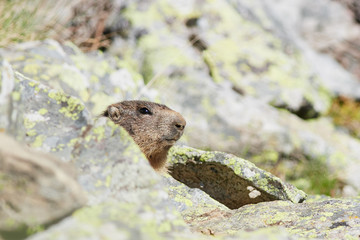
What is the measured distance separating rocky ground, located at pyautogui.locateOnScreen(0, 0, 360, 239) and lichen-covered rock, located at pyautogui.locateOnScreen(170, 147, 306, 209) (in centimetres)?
2

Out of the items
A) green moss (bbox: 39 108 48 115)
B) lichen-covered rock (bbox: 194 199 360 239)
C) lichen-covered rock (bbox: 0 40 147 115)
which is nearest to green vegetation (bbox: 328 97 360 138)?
lichen-covered rock (bbox: 0 40 147 115)

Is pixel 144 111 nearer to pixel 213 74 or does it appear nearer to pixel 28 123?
pixel 28 123

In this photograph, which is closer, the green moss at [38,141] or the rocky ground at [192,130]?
the rocky ground at [192,130]

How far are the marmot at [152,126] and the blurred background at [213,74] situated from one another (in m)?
1.41

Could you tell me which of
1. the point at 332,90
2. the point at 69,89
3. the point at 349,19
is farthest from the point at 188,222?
the point at 349,19

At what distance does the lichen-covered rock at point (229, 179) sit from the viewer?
4789 millimetres

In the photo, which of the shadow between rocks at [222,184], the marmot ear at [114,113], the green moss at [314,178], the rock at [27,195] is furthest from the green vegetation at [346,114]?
the rock at [27,195]

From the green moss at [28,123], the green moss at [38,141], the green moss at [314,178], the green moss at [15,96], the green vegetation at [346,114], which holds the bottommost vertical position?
the green vegetation at [346,114]

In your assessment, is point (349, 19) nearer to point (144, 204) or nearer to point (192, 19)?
point (192, 19)

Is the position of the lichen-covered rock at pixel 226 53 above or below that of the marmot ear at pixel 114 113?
below

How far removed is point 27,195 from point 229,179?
3.05m

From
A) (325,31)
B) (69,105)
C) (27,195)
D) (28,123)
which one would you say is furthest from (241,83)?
(27,195)

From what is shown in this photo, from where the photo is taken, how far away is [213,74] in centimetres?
988

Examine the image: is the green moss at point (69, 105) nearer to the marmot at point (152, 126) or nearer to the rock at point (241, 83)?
the marmot at point (152, 126)
